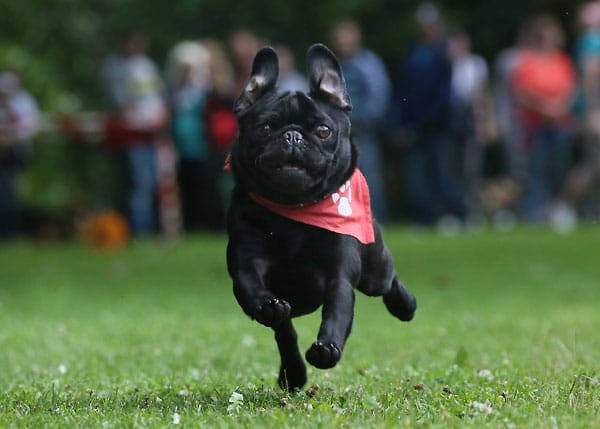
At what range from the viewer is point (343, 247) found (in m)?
5.25

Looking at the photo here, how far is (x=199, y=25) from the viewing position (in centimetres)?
2544

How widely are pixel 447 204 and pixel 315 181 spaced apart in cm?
1261

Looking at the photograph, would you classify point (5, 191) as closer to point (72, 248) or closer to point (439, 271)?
point (72, 248)

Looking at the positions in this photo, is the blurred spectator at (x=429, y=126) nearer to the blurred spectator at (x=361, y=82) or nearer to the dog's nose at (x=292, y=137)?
the blurred spectator at (x=361, y=82)

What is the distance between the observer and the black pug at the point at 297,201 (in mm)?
5129

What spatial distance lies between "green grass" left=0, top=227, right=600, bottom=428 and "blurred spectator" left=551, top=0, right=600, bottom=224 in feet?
5.61

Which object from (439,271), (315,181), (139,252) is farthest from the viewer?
(139,252)

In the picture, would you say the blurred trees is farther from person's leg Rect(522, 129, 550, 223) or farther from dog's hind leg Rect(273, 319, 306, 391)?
dog's hind leg Rect(273, 319, 306, 391)

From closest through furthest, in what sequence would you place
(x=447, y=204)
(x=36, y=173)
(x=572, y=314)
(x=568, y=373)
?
(x=568, y=373) < (x=572, y=314) < (x=447, y=204) < (x=36, y=173)

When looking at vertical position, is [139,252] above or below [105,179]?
above

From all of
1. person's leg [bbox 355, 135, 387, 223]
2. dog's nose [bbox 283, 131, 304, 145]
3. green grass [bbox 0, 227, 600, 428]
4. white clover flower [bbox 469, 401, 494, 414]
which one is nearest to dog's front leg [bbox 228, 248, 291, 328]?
green grass [bbox 0, 227, 600, 428]

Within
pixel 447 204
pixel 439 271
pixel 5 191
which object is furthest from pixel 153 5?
pixel 439 271

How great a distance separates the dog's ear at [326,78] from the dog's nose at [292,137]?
10.0 inches

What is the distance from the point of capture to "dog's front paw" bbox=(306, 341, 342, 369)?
484 cm
